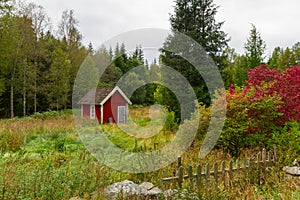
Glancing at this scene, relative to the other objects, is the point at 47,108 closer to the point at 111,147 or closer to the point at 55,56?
the point at 55,56

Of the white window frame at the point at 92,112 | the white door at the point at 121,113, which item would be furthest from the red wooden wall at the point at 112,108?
the white window frame at the point at 92,112

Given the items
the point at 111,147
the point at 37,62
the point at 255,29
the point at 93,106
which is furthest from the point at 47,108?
the point at 255,29

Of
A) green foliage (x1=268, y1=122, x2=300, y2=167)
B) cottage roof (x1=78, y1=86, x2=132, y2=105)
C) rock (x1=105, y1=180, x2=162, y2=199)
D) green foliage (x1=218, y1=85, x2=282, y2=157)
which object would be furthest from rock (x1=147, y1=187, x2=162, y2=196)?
cottage roof (x1=78, y1=86, x2=132, y2=105)

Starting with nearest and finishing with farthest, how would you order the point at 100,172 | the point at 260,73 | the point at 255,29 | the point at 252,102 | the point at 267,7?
the point at 100,172
the point at 252,102
the point at 260,73
the point at 267,7
the point at 255,29

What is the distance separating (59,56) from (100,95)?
7050 millimetres

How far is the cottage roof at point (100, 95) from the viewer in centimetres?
1418

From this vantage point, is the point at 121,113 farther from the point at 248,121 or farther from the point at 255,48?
the point at 255,48

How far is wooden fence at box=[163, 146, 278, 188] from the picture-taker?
456 cm

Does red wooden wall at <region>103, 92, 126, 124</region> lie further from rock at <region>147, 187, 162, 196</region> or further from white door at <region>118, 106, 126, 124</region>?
rock at <region>147, 187, 162, 196</region>

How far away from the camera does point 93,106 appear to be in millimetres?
14664

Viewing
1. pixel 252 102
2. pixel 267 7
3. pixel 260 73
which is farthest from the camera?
pixel 267 7

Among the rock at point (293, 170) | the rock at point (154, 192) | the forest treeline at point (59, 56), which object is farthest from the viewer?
the forest treeline at point (59, 56)

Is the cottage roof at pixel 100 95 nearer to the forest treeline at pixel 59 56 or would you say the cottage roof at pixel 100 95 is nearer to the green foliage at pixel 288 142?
the forest treeline at pixel 59 56

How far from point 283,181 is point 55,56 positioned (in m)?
18.1
